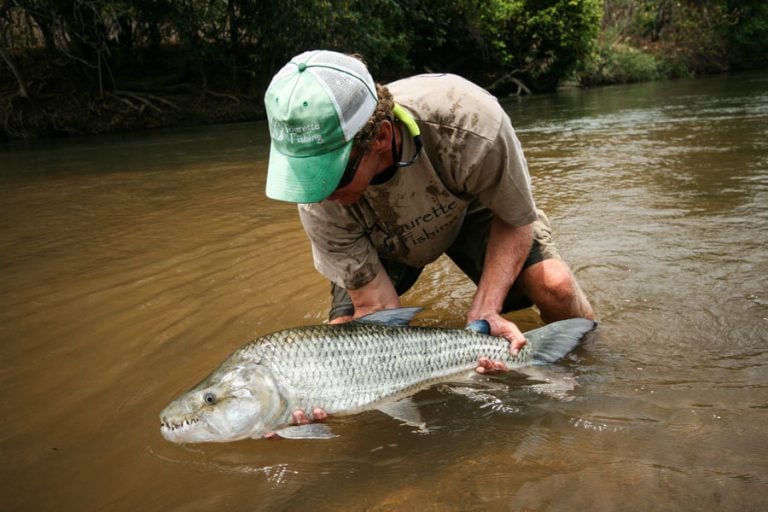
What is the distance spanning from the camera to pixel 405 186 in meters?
2.92

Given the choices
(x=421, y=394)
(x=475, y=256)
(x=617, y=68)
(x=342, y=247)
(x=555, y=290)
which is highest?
(x=617, y=68)

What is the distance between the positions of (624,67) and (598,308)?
3189 cm

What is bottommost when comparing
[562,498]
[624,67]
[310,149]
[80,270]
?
[562,498]

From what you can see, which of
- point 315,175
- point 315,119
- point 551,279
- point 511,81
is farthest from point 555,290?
point 511,81

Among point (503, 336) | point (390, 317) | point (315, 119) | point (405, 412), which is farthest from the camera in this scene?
point (503, 336)

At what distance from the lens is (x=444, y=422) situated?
2768 mm

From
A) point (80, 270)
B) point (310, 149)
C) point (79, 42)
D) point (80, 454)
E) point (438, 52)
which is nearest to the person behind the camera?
point (310, 149)

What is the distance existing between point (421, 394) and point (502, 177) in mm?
1171

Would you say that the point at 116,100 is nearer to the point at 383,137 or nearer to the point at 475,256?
the point at 475,256

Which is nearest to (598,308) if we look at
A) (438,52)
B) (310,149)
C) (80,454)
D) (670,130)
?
(310,149)

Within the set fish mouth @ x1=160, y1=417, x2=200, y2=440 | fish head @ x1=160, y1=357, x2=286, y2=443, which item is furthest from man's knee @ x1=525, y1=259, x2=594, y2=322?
fish mouth @ x1=160, y1=417, x2=200, y2=440

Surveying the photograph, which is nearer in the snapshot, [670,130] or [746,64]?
[670,130]

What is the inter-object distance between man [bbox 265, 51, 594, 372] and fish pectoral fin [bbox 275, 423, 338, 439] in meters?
0.85

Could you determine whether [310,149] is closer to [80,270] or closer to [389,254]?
[389,254]
